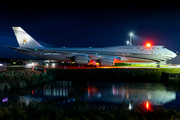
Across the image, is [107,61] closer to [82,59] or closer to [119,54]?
[119,54]

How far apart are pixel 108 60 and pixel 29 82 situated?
598 inches


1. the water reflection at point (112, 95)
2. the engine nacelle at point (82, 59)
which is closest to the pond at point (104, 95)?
the water reflection at point (112, 95)

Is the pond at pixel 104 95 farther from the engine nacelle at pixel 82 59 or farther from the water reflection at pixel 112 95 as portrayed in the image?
the engine nacelle at pixel 82 59

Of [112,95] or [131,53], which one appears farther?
[131,53]

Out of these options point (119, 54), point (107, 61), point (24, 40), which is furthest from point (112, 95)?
point (24, 40)

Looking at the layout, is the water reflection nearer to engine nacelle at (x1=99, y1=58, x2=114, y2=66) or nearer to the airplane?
engine nacelle at (x1=99, y1=58, x2=114, y2=66)

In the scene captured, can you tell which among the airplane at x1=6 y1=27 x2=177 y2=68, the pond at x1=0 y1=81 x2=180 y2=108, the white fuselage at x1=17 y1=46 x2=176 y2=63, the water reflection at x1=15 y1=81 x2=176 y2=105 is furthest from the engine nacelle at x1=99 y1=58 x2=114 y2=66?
the pond at x1=0 y1=81 x2=180 y2=108

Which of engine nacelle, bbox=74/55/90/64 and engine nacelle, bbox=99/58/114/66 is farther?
engine nacelle, bbox=74/55/90/64

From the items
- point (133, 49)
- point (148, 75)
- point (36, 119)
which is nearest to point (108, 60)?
point (133, 49)

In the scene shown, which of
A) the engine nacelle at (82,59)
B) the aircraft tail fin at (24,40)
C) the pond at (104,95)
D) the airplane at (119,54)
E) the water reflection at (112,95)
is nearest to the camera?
the pond at (104,95)

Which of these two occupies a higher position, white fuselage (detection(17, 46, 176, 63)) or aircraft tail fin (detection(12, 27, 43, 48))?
aircraft tail fin (detection(12, 27, 43, 48))

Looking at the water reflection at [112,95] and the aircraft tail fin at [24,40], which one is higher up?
the aircraft tail fin at [24,40]

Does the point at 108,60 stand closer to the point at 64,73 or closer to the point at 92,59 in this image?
the point at 92,59

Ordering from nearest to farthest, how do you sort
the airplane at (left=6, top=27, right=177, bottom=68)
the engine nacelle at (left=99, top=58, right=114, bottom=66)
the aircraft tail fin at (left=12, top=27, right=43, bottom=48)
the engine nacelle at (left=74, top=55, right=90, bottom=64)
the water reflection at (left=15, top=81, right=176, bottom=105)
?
1. the water reflection at (left=15, top=81, right=176, bottom=105)
2. the engine nacelle at (left=99, top=58, right=114, bottom=66)
3. the airplane at (left=6, top=27, right=177, bottom=68)
4. the engine nacelle at (left=74, top=55, right=90, bottom=64)
5. the aircraft tail fin at (left=12, top=27, right=43, bottom=48)
